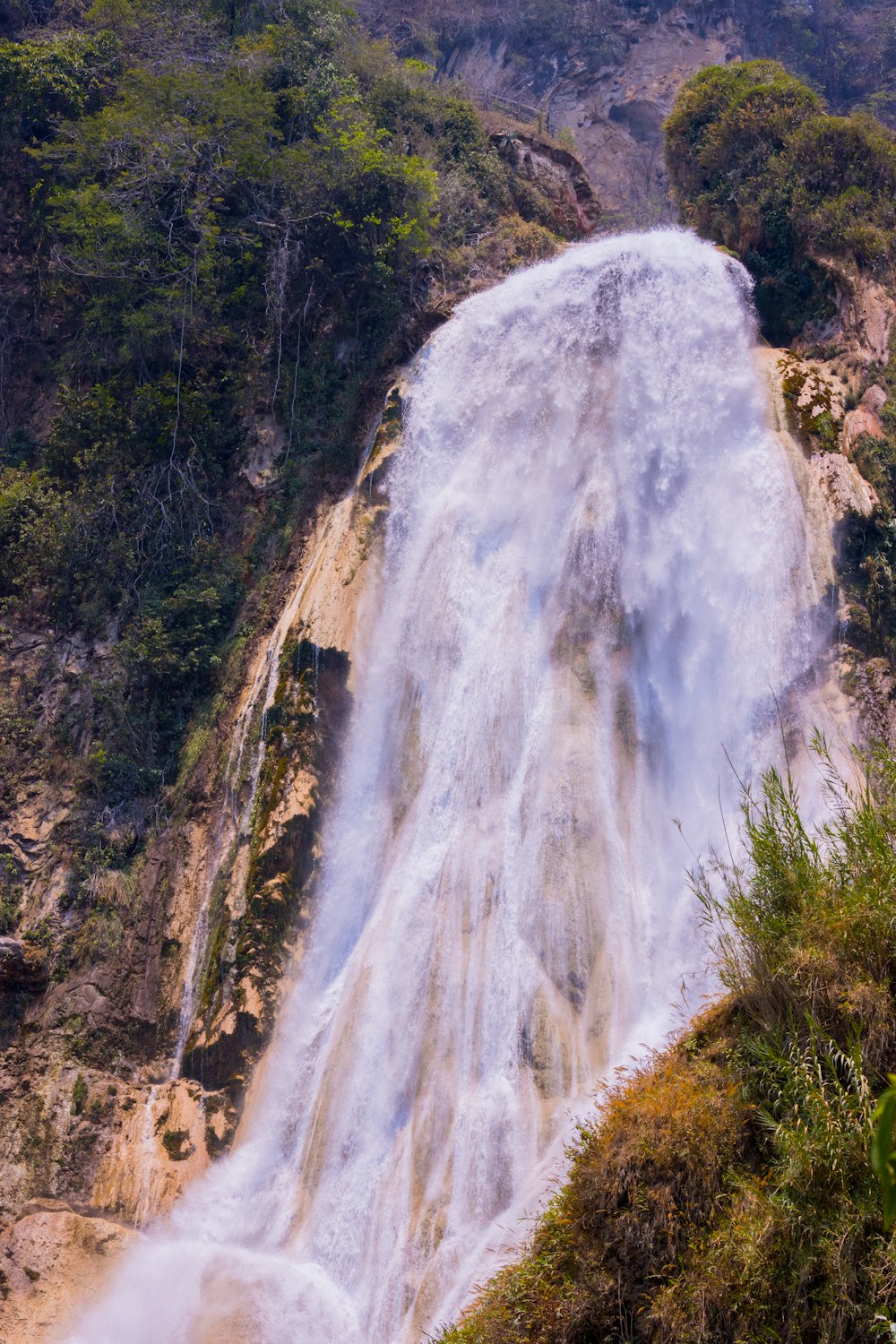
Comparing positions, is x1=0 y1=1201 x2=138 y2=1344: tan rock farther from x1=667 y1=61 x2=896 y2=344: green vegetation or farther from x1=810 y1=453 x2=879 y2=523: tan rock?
x1=667 y1=61 x2=896 y2=344: green vegetation

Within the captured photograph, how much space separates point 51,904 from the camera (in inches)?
518

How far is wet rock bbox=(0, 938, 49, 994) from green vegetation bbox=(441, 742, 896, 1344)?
7.33 metres

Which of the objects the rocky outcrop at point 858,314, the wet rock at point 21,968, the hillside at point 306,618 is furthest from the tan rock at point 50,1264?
the rocky outcrop at point 858,314

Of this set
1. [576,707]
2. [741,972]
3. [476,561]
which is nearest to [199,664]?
[476,561]

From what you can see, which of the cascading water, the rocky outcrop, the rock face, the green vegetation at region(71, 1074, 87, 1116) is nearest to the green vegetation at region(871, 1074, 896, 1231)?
the cascading water

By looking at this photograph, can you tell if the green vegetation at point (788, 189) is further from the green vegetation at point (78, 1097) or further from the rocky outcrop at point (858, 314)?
the green vegetation at point (78, 1097)

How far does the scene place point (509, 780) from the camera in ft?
41.4

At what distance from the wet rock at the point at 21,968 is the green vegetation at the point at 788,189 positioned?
1488cm

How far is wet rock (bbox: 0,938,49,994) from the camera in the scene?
1255cm

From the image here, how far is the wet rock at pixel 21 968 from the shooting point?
1255cm

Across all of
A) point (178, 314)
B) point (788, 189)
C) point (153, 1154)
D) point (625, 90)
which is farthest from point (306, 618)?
point (625, 90)

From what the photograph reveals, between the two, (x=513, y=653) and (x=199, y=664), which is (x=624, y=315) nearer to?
(x=513, y=653)

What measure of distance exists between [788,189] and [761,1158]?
1583 centimetres

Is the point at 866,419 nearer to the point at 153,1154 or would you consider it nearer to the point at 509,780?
the point at 509,780
